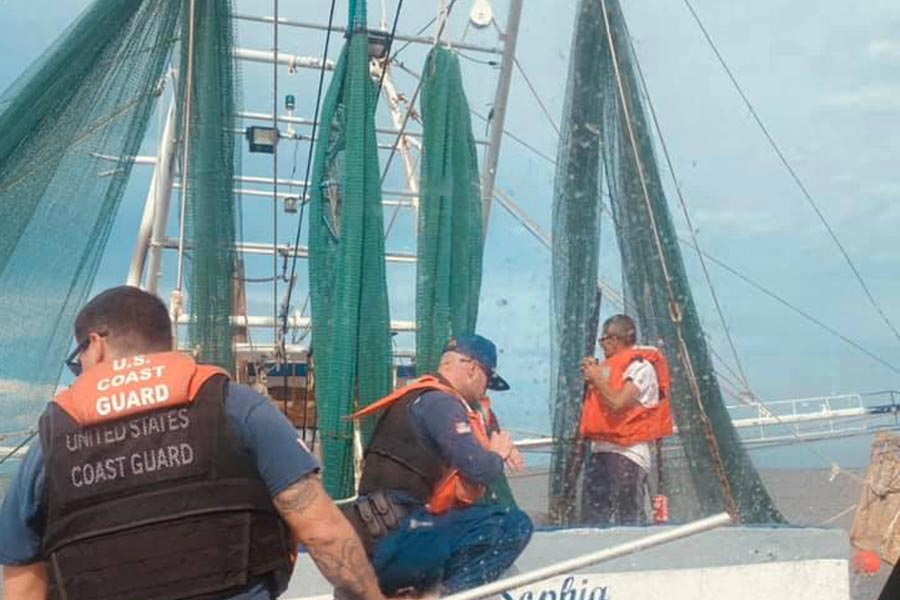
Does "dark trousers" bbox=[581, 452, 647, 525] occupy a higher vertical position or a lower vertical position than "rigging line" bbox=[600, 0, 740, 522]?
lower

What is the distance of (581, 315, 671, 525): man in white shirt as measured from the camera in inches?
241

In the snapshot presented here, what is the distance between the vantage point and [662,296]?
21.7 feet

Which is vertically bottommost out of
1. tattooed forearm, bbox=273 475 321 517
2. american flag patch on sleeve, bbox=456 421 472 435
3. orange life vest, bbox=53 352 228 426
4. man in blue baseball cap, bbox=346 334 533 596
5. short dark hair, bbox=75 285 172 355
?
man in blue baseball cap, bbox=346 334 533 596

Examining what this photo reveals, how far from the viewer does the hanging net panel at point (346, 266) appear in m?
6.04

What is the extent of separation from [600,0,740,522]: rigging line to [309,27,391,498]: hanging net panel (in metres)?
1.33

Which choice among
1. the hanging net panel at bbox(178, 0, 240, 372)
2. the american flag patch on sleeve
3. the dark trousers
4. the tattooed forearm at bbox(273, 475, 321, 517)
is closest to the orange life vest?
the tattooed forearm at bbox(273, 475, 321, 517)

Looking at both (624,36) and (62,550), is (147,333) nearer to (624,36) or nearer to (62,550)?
(62,550)

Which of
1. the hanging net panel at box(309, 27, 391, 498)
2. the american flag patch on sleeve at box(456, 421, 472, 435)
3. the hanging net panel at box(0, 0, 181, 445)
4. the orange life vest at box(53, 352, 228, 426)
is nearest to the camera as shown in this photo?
the orange life vest at box(53, 352, 228, 426)

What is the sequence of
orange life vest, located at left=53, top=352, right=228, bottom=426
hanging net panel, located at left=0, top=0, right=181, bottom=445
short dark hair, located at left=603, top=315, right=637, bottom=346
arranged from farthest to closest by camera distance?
short dark hair, located at left=603, top=315, right=637, bottom=346
hanging net panel, located at left=0, top=0, right=181, bottom=445
orange life vest, located at left=53, top=352, right=228, bottom=426

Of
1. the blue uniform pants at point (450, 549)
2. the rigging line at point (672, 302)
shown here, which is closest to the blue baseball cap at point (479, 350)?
the blue uniform pants at point (450, 549)

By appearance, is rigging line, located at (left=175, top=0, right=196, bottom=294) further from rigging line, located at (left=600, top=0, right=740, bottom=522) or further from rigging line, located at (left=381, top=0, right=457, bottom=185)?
rigging line, located at (left=600, top=0, right=740, bottom=522)

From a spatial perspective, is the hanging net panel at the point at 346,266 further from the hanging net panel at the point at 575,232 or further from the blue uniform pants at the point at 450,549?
the blue uniform pants at the point at 450,549

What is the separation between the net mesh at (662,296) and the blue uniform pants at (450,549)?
1837 mm

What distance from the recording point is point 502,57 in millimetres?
7664
